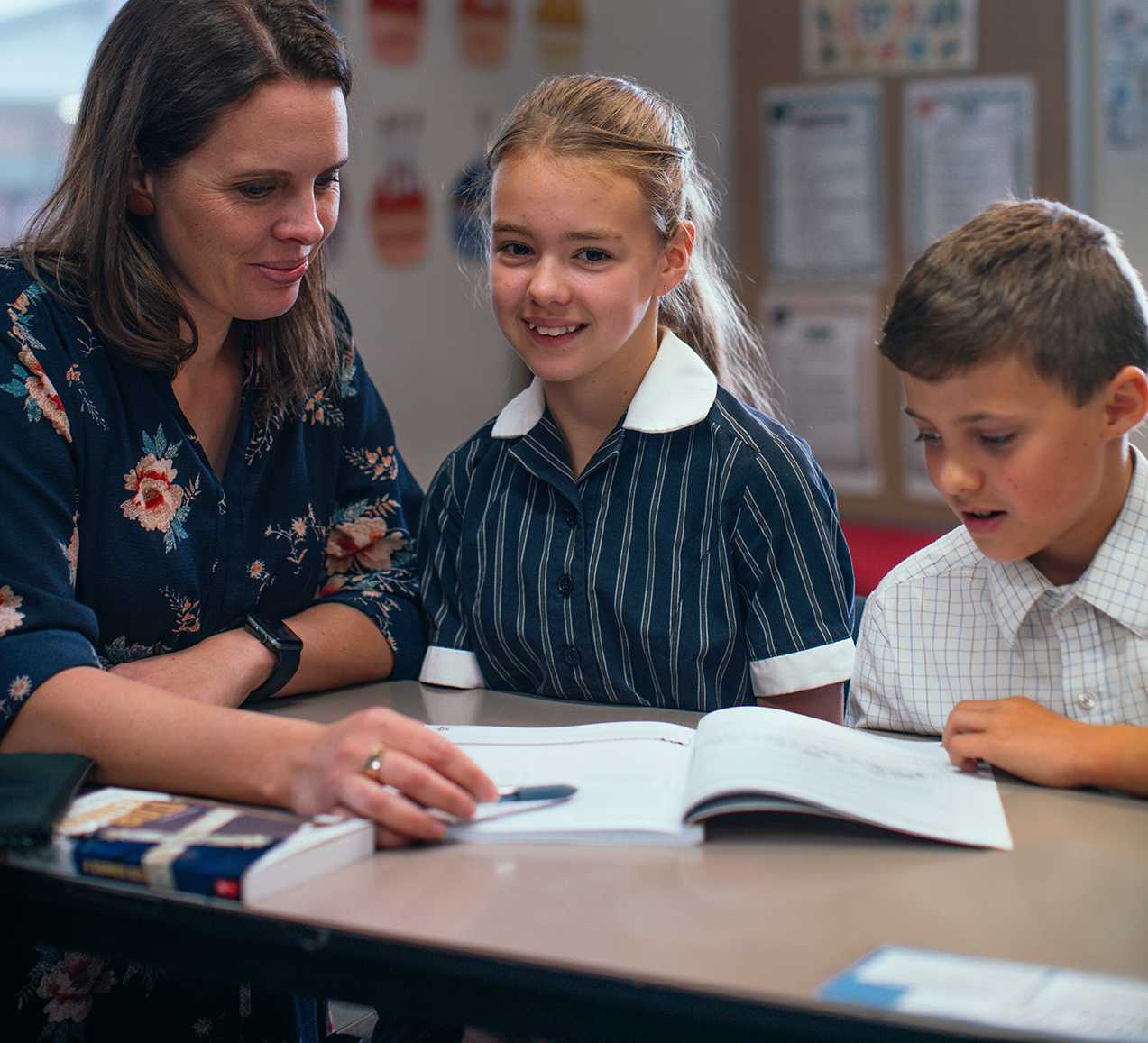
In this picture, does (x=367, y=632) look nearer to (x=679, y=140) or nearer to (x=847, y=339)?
(x=679, y=140)

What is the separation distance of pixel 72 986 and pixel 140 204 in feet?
2.48

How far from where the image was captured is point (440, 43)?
3418 mm

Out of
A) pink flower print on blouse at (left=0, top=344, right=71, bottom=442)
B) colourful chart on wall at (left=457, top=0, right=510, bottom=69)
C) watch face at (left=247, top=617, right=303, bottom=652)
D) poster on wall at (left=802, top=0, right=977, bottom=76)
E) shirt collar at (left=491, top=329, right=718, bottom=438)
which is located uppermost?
colourful chart on wall at (left=457, top=0, right=510, bottom=69)

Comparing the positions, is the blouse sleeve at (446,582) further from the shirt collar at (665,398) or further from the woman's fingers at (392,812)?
the woman's fingers at (392,812)

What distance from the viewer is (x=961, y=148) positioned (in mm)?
3188

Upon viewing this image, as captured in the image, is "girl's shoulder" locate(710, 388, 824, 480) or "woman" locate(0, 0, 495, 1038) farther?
"girl's shoulder" locate(710, 388, 824, 480)

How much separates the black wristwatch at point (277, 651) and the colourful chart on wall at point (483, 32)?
2.43 m

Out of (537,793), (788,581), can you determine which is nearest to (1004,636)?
(788,581)

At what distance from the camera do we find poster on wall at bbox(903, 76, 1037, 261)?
310 centimetres

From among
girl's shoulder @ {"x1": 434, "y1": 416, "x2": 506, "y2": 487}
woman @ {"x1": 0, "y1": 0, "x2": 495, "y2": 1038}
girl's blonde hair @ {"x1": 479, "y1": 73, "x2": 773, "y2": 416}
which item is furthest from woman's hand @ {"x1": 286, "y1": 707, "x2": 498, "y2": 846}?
girl's blonde hair @ {"x1": 479, "y1": 73, "x2": 773, "y2": 416}

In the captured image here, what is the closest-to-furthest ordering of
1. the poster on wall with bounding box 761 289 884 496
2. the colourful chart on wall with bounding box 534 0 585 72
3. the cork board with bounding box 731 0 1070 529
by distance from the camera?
1. the cork board with bounding box 731 0 1070 529
2. the poster on wall with bounding box 761 289 884 496
3. the colourful chart on wall with bounding box 534 0 585 72

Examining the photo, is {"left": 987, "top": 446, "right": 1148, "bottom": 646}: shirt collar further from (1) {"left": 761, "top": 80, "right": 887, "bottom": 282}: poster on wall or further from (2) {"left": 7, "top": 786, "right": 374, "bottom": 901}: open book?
(1) {"left": 761, "top": 80, "right": 887, "bottom": 282}: poster on wall

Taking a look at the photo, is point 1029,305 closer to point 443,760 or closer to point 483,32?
point 443,760

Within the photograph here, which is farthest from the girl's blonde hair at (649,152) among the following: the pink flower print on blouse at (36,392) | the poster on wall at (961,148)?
the poster on wall at (961,148)
